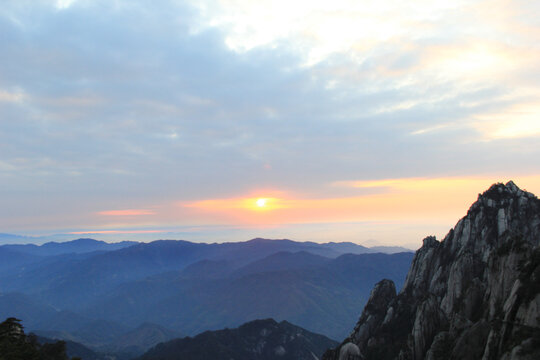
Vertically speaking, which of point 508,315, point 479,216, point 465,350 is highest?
point 479,216

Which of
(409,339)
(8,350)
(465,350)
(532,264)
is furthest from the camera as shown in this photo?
(409,339)

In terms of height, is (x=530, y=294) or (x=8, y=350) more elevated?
(x=530, y=294)

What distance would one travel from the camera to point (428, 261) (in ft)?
511

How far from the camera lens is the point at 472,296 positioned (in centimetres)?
10794

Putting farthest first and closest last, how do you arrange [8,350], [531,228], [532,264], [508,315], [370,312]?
[370,312], [531,228], [8,350], [532,264], [508,315]

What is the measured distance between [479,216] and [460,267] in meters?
29.0

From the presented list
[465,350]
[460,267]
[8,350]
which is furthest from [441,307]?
[8,350]

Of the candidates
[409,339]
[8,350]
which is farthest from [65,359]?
[409,339]

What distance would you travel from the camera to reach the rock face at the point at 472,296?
68.0 metres

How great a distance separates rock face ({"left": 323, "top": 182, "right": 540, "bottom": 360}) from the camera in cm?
6800

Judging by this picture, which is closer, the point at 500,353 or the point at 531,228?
the point at 500,353

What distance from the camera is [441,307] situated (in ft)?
402

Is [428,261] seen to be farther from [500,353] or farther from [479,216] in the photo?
[500,353]

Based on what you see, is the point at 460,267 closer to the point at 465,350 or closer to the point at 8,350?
Result: the point at 465,350
